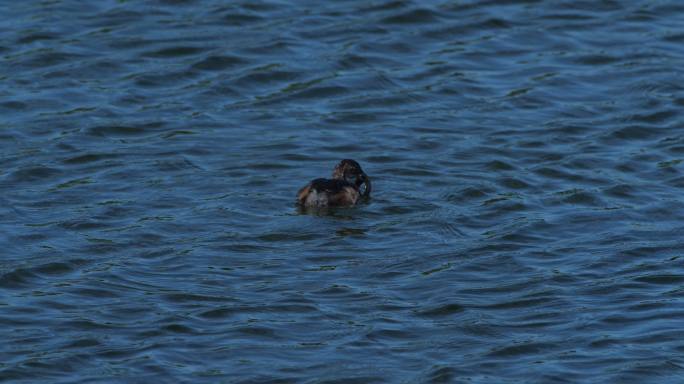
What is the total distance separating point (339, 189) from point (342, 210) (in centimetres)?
26

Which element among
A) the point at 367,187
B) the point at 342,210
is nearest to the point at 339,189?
the point at 342,210

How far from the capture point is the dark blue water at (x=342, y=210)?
11.3 metres

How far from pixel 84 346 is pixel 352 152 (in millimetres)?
5842

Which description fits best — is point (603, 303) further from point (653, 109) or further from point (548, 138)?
point (653, 109)

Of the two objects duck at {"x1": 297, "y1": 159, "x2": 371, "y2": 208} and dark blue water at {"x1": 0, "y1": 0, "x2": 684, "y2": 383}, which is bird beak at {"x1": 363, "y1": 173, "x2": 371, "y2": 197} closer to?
duck at {"x1": 297, "y1": 159, "x2": 371, "y2": 208}

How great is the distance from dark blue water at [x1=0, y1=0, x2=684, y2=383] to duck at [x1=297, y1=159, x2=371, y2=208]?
0.15 m

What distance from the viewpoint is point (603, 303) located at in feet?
40.1

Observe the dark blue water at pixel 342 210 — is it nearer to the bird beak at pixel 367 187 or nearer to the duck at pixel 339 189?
the duck at pixel 339 189

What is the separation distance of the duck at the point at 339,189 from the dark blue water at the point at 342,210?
0.50 ft


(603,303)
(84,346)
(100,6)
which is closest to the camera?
(84,346)

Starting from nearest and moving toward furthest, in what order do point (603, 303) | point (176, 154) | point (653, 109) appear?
point (603, 303)
point (176, 154)
point (653, 109)

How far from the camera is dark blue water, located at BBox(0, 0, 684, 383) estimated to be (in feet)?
37.0

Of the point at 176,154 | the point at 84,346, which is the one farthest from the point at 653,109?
the point at 84,346

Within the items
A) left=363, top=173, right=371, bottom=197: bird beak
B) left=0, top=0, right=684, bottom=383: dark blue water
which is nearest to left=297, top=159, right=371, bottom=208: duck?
left=363, top=173, right=371, bottom=197: bird beak
